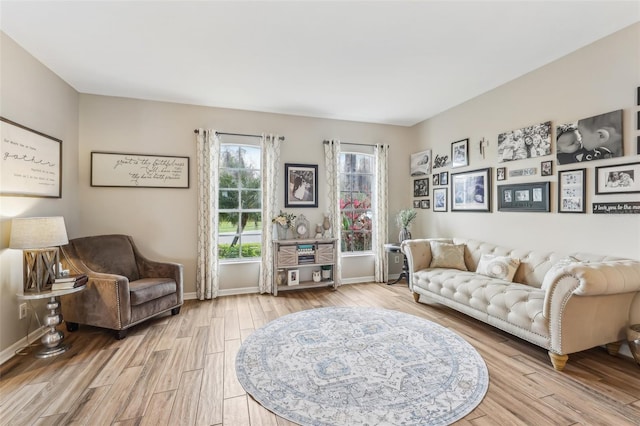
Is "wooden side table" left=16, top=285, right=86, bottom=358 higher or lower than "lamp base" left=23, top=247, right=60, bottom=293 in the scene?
lower

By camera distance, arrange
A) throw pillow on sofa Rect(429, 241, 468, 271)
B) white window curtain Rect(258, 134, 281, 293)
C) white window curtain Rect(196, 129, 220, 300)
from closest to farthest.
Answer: throw pillow on sofa Rect(429, 241, 468, 271), white window curtain Rect(196, 129, 220, 300), white window curtain Rect(258, 134, 281, 293)

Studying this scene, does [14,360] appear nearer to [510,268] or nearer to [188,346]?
[188,346]

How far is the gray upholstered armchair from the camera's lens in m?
2.89

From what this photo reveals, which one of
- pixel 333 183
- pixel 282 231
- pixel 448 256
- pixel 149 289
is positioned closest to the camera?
pixel 149 289

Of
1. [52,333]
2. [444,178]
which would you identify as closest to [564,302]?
[444,178]

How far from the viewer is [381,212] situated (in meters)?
5.13

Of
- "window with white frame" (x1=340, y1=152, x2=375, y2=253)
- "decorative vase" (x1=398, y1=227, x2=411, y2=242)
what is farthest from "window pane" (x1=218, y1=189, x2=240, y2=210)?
"decorative vase" (x1=398, y1=227, x2=411, y2=242)

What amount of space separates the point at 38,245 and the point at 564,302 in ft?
14.3

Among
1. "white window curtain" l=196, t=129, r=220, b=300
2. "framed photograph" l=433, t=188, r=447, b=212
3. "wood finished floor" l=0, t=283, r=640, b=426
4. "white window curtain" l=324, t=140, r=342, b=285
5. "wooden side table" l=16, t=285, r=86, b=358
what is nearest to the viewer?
"wood finished floor" l=0, t=283, r=640, b=426

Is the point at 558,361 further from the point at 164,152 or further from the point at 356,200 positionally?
the point at 164,152

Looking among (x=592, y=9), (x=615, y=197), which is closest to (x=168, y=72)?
(x=592, y=9)

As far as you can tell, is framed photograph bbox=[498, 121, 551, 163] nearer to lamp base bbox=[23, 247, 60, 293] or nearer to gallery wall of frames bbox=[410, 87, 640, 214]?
gallery wall of frames bbox=[410, 87, 640, 214]

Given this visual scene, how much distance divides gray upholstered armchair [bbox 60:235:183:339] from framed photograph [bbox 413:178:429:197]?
405cm

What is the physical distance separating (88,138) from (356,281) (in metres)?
4.53
